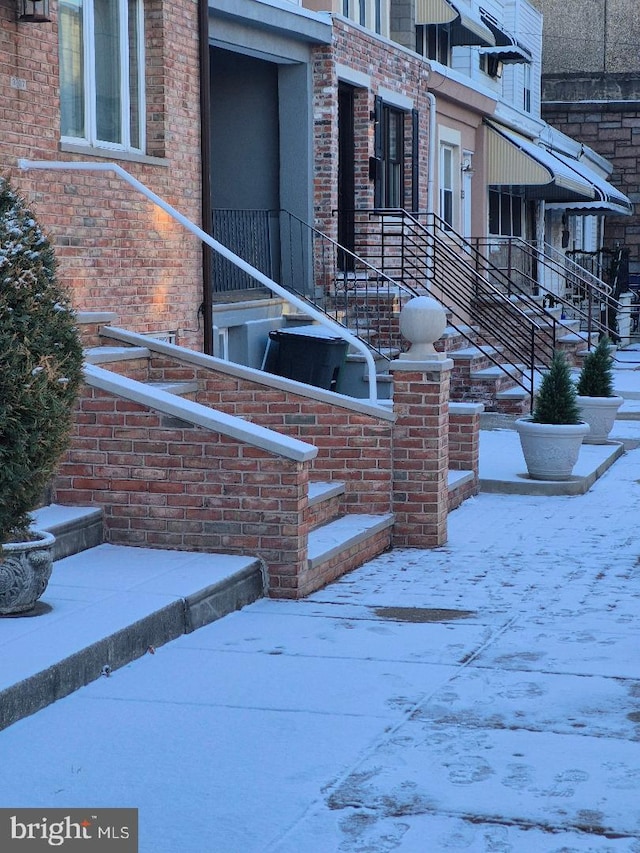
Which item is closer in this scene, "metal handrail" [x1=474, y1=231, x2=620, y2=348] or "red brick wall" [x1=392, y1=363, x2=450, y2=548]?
"red brick wall" [x1=392, y1=363, x2=450, y2=548]

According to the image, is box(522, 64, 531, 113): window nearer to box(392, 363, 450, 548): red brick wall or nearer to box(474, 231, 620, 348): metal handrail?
box(474, 231, 620, 348): metal handrail

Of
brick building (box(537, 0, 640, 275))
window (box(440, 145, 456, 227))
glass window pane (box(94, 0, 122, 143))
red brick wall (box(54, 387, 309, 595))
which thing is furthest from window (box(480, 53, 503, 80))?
red brick wall (box(54, 387, 309, 595))

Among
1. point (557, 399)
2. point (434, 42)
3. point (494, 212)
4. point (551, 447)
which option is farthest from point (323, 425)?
point (494, 212)

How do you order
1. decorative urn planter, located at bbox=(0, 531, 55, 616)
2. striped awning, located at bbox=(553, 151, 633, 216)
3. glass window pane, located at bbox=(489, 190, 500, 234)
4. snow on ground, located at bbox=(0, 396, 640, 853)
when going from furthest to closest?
striped awning, located at bbox=(553, 151, 633, 216) → glass window pane, located at bbox=(489, 190, 500, 234) → decorative urn planter, located at bbox=(0, 531, 55, 616) → snow on ground, located at bbox=(0, 396, 640, 853)

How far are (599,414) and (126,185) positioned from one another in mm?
5889

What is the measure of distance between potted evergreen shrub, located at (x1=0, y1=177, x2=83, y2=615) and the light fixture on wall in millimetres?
4457

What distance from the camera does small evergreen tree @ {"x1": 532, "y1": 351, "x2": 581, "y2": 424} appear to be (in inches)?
459

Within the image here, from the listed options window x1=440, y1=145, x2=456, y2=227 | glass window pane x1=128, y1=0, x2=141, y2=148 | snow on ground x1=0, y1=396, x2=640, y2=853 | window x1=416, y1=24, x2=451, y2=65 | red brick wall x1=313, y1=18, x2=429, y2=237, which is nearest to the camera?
snow on ground x1=0, y1=396, x2=640, y2=853

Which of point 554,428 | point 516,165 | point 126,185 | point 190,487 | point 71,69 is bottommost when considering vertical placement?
point 554,428

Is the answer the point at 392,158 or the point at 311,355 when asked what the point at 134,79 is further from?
the point at 392,158

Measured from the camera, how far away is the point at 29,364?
5.00m

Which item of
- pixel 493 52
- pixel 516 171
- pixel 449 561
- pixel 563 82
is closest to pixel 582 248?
pixel 563 82

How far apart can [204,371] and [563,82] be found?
88.5ft

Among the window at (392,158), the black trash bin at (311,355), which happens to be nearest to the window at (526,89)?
the window at (392,158)
